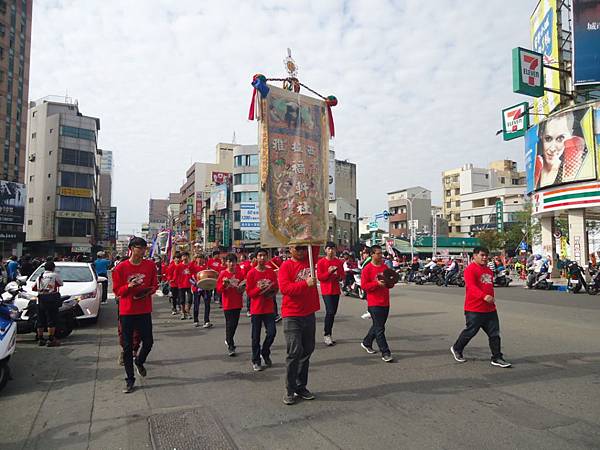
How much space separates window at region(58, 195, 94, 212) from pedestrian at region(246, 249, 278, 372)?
5456 centimetres

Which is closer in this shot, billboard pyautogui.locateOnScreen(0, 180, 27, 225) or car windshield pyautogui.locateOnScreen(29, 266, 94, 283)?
car windshield pyautogui.locateOnScreen(29, 266, 94, 283)

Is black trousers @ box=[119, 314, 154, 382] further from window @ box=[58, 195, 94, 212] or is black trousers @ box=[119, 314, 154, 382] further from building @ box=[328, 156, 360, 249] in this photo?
window @ box=[58, 195, 94, 212]

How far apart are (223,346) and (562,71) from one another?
86.1 ft

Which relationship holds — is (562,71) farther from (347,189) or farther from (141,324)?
(347,189)

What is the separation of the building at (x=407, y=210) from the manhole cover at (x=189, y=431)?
6579cm

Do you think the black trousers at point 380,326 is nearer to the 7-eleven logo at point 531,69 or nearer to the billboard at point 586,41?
the 7-eleven logo at point 531,69

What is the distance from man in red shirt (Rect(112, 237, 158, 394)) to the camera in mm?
5637

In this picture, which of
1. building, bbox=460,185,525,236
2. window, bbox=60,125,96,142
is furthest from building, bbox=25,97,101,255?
building, bbox=460,185,525,236

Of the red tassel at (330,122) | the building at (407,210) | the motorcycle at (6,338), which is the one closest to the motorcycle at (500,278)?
the red tassel at (330,122)

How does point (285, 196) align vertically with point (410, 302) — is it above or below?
above

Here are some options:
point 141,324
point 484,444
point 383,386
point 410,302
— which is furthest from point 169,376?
point 410,302

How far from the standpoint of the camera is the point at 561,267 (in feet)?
78.0

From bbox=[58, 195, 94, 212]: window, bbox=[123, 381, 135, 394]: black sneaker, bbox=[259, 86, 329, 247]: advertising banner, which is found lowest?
bbox=[123, 381, 135, 394]: black sneaker

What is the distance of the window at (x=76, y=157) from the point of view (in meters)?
54.1
